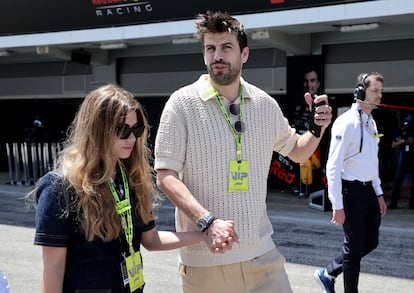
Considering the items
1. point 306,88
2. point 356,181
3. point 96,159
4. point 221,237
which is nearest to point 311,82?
point 306,88

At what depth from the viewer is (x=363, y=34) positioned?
10734mm

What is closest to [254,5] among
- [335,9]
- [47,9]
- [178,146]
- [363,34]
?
[335,9]

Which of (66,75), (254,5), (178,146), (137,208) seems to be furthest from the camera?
(66,75)

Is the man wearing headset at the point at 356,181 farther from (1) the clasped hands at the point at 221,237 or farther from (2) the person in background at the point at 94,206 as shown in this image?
(2) the person in background at the point at 94,206

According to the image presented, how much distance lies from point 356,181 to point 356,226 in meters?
0.37

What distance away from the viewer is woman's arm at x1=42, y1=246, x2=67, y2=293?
2129 millimetres

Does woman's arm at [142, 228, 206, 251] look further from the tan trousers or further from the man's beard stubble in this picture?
the man's beard stubble

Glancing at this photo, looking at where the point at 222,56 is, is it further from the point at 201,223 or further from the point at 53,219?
the point at 53,219

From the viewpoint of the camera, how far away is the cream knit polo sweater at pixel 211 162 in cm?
277

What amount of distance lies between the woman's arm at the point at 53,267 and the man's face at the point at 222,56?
1187 millimetres

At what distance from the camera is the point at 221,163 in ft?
9.07

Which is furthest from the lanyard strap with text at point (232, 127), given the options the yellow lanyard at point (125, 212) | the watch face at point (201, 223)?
the yellow lanyard at point (125, 212)

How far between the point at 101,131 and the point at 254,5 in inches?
316

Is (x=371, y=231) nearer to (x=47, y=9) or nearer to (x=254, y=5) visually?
(x=254, y=5)
